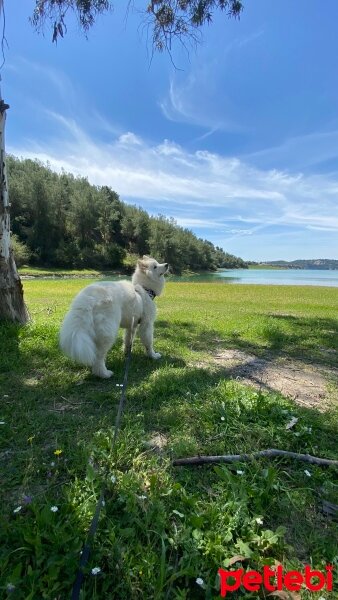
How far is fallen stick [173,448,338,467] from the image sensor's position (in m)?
2.36

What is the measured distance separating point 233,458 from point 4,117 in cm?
654

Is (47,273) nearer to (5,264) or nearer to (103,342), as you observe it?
(5,264)

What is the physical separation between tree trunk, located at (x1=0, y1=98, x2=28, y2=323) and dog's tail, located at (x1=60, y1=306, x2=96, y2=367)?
2567 mm

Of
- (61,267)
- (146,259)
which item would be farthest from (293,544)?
(61,267)

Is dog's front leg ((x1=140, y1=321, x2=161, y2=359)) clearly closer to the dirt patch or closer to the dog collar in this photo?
the dog collar

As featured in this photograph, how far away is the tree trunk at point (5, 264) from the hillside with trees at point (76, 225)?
4729 centimetres

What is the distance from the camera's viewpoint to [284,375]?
449 cm

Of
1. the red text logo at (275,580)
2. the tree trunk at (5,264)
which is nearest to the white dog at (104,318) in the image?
the tree trunk at (5,264)

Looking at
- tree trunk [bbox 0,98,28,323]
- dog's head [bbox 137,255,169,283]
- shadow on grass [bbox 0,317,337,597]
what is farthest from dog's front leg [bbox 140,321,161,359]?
tree trunk [bbox 0,98,28,323]

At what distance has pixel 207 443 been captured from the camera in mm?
2637

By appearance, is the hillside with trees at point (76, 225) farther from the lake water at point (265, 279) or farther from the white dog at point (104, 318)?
the white dog at point (104, 318)

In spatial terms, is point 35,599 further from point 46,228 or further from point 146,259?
point 46,228

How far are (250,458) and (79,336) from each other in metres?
2.14

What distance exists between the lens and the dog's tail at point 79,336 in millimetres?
3438
